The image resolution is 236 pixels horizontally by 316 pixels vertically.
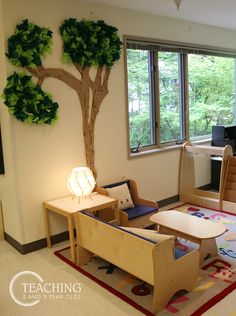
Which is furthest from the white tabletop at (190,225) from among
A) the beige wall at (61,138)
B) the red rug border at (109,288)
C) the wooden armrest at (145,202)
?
the beige wall at (61,138)

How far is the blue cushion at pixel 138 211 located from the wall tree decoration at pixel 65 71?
653 mm

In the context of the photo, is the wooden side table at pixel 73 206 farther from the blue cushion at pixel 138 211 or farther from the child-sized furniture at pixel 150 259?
the child-sized furniture at pixel 150 259

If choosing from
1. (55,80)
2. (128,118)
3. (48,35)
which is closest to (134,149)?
(128,118)

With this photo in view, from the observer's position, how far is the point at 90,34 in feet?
11.5

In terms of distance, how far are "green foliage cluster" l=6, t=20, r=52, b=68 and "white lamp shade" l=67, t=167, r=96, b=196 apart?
3.75ft

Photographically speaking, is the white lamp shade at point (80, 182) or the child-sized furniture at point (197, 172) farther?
the child-sized furniture at point (197, 172)

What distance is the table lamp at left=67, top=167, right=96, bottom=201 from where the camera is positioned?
3.37 meters

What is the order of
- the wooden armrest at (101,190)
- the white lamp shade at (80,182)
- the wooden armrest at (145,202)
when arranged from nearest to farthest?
1. the white lamp shade at (80,182)
2. the wooden armrest at (101,190)
3. the wooden armrest at (145,202)

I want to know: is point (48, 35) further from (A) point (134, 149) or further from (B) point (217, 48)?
(B) point (217, 48)

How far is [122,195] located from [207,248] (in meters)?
1.14

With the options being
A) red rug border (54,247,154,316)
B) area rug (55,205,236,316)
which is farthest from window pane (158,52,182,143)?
red rug border (54,247,154,316)

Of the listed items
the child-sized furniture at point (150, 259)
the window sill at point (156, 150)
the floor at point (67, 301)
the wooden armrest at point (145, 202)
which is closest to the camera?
the child-sized furniture at point (150, 259)

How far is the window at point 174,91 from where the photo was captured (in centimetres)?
→ 438

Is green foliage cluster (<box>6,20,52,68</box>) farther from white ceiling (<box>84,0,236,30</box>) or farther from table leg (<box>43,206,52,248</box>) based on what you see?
table leg (<box>43,206,52,248</box>)
